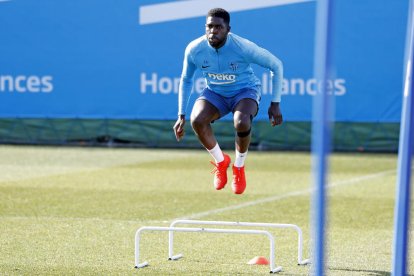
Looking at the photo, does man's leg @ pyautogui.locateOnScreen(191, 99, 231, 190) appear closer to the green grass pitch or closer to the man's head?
the man's head

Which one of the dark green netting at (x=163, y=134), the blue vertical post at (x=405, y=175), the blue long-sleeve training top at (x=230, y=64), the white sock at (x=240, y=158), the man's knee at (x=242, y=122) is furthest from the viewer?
the dark green netting at (x=163, y=134)

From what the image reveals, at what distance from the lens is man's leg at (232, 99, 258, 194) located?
9641 millimetres

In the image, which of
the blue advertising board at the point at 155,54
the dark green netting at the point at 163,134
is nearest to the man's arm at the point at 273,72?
the blue advertising board at the point at 155,54

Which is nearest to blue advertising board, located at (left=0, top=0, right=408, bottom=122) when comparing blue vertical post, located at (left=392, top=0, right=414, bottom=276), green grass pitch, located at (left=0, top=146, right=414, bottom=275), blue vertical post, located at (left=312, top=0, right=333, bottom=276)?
green grass pitch, located at (left=0, top=146, right=414, bottom=275)

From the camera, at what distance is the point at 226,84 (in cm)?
1004

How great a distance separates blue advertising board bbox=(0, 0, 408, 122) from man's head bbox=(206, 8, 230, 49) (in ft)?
36.3

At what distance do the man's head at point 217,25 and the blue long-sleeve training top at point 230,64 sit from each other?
0.18 meters

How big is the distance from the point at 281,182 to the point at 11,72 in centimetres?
798

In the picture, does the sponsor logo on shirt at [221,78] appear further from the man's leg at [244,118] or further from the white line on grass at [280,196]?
the white line on grass at [280,196]

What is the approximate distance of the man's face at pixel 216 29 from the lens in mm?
9445

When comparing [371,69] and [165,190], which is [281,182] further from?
[371,69]

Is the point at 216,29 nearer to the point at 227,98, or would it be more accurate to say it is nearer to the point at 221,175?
the point at 227,98

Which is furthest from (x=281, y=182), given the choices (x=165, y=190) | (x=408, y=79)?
(x=408, y=79)

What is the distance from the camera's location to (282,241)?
11.3 meters
